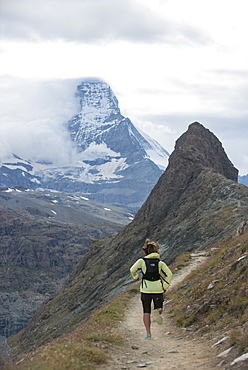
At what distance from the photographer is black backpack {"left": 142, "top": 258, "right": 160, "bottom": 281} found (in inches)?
669

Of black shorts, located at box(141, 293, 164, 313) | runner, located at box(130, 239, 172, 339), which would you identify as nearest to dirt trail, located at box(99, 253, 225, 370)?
runner, located at box(130, 239, 172, 339)

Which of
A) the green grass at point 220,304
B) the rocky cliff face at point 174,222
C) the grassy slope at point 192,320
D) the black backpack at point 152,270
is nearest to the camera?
the grassy slope at point 192,320

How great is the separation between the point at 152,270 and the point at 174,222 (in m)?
64.1

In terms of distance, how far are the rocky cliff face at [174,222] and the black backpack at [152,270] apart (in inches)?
1479

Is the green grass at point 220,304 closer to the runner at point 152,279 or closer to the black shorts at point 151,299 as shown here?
the black shorts at point 151,299

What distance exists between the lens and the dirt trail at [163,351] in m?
13.2

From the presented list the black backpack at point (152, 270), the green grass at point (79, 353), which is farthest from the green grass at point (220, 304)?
the green grass at point (79, 353)

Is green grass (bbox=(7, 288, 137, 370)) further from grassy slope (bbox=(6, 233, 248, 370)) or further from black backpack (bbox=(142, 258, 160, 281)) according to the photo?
black backpack (bbox=(142, 258, 160, 281))

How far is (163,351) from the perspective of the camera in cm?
1571

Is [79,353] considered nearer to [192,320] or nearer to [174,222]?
[192,320]

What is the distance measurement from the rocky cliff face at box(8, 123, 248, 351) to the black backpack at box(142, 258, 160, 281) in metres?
37.6

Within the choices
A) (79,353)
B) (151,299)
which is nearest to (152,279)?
(151,299)

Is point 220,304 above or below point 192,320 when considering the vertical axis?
above

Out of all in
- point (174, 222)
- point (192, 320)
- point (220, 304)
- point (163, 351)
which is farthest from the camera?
point (174, 222)
